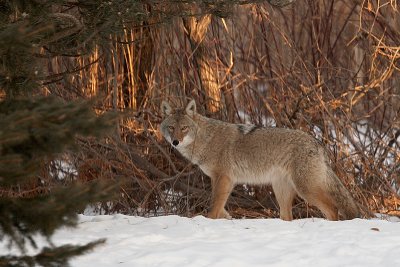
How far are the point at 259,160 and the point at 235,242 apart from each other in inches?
95.0

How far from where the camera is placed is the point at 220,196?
805 centimetres

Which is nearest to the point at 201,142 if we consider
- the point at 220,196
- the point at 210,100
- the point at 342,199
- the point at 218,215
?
the point at 220,196

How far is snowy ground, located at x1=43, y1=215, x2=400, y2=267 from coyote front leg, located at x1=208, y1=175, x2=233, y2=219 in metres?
1.17

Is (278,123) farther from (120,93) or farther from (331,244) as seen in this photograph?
(331,244)

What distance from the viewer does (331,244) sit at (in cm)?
559

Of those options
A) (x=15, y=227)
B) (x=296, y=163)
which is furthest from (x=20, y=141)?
(x=296, y=163)

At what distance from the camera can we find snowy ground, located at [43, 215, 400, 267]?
17.0 feet

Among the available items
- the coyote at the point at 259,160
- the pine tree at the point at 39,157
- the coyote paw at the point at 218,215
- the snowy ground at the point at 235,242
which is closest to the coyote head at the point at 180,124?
the coyote at the point at 259,160

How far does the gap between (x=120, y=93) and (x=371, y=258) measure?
205 inches

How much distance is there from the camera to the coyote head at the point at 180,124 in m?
8.38

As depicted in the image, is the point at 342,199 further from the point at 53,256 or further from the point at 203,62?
the point at 53,256

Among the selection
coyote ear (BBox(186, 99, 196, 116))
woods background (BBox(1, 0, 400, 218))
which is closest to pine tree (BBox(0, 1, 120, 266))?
coyote ear (BBox(186, 99, 196, 116))

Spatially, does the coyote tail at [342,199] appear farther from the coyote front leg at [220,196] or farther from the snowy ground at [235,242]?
the coyote front leg at [220,196]

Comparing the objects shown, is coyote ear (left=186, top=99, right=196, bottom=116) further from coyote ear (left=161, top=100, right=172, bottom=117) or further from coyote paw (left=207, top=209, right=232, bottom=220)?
coyote paw (left=207, top=209, right=232, bottom=220)
